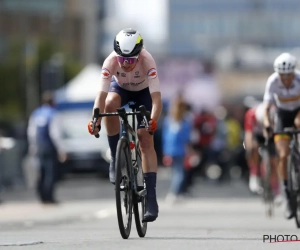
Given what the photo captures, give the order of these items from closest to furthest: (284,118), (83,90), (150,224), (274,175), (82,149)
A: (284,118) < (150,224) < (274,175) < (82,149) < (83,90)

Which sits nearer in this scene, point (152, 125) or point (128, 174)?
point (152, 125)

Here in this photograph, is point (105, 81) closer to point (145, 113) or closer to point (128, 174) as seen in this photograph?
point (145, 113)

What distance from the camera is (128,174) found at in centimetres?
1134

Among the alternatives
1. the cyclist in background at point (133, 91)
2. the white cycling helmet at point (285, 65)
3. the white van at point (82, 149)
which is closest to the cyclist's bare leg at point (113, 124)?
the cyclist in background at point (133, 91)

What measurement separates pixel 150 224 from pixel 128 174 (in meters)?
4.57

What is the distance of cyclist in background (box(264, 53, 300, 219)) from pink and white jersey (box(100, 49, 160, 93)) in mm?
2706

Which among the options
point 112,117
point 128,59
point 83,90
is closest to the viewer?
point 128,59

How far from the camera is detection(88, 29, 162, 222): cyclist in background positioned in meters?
11.2

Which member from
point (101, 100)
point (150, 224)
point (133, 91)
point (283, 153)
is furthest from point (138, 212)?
point (150, 224)

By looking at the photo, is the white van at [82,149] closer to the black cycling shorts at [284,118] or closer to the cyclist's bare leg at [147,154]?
the black cycling shorts at [284,118]

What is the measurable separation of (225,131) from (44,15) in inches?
3366

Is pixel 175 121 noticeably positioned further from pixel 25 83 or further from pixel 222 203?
pixel 25 83

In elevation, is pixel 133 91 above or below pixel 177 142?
above

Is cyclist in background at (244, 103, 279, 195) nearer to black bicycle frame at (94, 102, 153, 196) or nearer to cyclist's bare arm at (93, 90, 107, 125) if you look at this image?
black bicycle frame at (94, 102, 153, 196)
